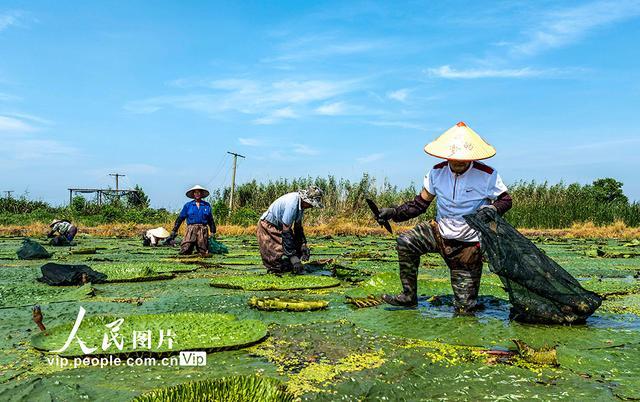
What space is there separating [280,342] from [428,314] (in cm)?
149

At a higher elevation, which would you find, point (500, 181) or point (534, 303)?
point (500, 181)

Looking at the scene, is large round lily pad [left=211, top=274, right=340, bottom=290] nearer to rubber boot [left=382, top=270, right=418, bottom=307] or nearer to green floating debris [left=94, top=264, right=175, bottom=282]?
green floating debris [left=94, top=264, right=175, bottom=282]

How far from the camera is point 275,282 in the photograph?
6.35m

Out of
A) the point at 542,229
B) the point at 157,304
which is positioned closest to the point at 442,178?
the point at 157,304

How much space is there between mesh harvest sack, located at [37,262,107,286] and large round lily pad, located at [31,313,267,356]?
281cm

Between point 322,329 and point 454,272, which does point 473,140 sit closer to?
point 454,272

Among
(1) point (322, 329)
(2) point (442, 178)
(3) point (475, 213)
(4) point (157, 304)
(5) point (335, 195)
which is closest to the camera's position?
(1) point (322, 329)

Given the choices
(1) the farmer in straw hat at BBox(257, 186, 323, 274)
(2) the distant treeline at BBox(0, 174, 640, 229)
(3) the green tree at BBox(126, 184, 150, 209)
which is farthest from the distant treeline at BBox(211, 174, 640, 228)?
(1) the farmer in straw hat at BBox(257, 186, 323, 274)

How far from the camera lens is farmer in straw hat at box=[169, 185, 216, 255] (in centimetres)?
1091

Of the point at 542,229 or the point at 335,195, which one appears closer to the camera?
the point at 542,229

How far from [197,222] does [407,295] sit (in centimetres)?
688

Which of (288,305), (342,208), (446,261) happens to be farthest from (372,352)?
(342,208)

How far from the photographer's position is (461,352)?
3342 millimetres

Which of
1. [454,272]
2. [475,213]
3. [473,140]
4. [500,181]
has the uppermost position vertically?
A: [473,140]
